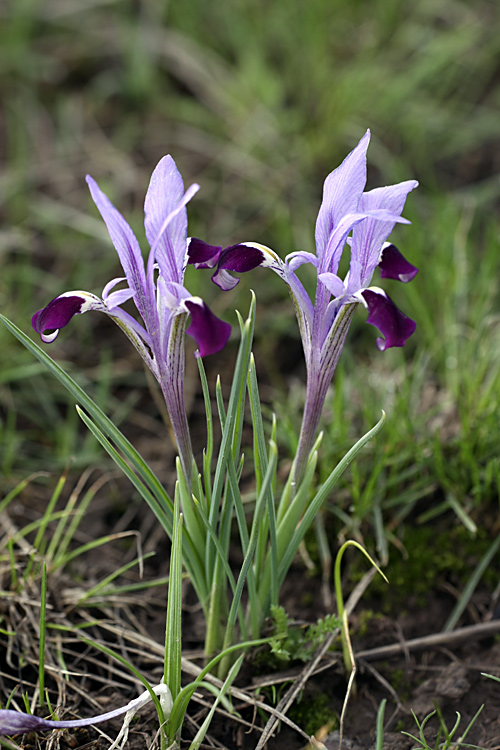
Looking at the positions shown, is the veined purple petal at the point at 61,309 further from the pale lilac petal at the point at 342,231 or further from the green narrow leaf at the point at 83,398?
the pale lilac petal at the point at 342,231

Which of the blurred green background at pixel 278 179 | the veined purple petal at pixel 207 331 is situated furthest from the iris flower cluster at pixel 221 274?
the blurred green background at pixel 278 179

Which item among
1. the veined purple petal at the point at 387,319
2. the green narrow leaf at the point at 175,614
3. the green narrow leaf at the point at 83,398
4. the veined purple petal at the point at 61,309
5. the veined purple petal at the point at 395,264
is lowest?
the green narrow leaf at the point at 175,614

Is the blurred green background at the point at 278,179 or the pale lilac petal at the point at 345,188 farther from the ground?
the pale lilac petal at the point at 345,188

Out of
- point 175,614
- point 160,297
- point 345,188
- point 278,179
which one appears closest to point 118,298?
point 160,297

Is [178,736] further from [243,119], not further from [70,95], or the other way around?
[70,95]

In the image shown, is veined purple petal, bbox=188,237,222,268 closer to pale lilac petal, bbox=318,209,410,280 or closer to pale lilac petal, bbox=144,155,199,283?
pale lilac petal, bbox=144,155,199,283

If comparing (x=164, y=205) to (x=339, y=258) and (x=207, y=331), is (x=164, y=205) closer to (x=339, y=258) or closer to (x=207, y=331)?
(x=207, y=331)

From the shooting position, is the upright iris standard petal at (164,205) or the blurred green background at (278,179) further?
the blurred green background at (278,179)
